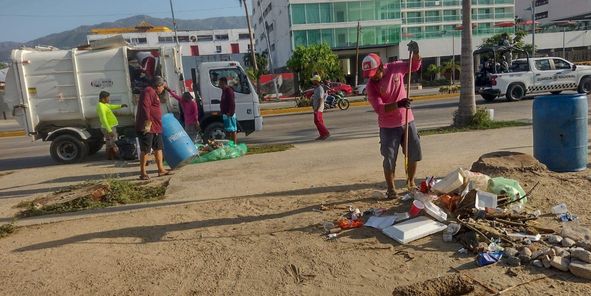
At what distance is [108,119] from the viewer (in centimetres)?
1045

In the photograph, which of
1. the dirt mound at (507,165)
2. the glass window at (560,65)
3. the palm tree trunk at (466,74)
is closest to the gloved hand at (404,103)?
the dirt mound at (507,165)

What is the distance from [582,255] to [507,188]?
1.45m

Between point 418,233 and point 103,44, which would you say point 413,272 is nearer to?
point 418,233

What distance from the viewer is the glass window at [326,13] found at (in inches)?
1988

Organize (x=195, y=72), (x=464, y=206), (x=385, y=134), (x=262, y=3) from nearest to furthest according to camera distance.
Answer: (x=464, y=206) < (x=385, y=134) < (x=195, y=72) < (x=262, y=3)

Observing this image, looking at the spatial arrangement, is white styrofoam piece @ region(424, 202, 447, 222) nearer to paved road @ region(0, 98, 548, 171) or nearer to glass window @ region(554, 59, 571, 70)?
paved road @ region(0, 98, 548, 171)

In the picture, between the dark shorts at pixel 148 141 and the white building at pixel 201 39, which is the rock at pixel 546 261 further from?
the white building at pixel 201 39

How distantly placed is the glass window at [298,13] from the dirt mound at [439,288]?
159ft

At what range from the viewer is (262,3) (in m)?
78.6

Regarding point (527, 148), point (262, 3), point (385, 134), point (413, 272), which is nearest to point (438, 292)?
point (413, 272)

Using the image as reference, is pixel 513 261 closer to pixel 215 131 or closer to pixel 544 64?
pixel 215 131

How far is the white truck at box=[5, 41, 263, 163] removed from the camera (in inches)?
439

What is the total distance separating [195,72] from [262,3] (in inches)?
2738

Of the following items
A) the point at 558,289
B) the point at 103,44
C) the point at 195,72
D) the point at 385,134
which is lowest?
the point at 558,289
